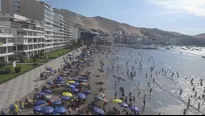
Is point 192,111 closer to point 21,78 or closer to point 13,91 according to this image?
point 13,91

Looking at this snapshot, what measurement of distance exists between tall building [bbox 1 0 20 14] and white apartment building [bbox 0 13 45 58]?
927 inches

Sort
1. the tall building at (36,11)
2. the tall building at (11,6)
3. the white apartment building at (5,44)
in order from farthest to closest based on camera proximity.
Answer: the tall building at (11,6) → the tall building at (36,11) → the white apartment building at (5,44)

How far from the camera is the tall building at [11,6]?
99.9 meters

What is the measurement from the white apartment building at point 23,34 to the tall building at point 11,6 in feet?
77.2

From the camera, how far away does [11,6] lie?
101312 mm

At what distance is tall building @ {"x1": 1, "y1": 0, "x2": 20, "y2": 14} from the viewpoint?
99.9m

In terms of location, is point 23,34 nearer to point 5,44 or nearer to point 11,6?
point 5,44

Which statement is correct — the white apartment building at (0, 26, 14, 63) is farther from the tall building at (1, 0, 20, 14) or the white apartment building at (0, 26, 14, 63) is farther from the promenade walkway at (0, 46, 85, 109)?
the tall building at (1, 0, 20, 14)

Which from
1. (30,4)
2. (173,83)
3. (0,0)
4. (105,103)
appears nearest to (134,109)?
(105,103)

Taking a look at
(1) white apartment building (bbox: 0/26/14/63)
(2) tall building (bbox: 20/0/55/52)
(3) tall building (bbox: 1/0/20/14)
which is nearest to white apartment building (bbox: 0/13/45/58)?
(1) white apartment building (bbox: 0/26/14/63)

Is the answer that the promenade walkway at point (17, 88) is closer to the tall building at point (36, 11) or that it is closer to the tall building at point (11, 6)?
the tall building at point (36, 11)

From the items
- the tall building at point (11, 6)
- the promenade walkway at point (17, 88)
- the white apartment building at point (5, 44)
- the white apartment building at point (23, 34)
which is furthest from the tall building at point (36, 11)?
the promenade walkway at point (17, 88)

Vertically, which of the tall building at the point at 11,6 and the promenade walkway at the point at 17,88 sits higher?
the tall building at the point at 11,6

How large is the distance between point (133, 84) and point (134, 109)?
70.8 ft
